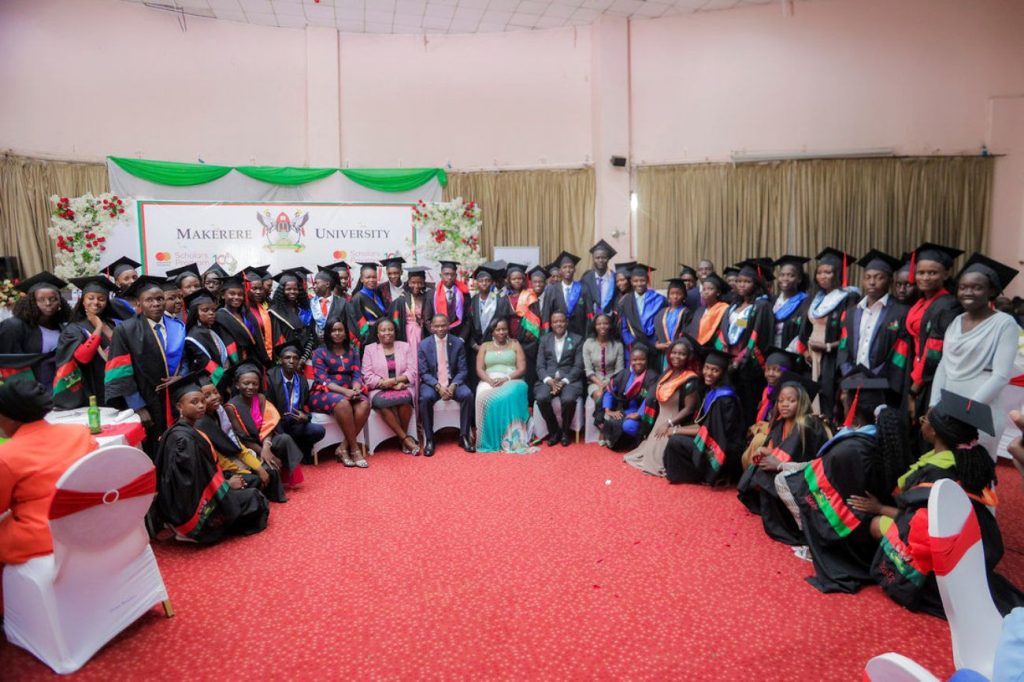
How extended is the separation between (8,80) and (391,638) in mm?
8802

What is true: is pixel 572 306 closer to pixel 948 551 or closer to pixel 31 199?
pixel 948 551

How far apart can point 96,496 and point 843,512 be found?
340cm

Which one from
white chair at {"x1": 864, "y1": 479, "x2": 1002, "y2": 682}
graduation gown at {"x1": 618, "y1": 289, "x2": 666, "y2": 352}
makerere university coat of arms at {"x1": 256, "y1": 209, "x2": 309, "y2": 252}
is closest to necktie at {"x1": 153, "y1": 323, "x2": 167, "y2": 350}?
makerere university coat of arms at {"x1": 256, "y1": 209, "x2": 309, "y2": 252}

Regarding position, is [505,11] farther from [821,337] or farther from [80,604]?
[80,604]

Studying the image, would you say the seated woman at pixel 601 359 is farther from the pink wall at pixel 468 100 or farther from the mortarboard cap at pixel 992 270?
the pink wall at pixel 468 100

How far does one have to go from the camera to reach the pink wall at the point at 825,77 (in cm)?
793

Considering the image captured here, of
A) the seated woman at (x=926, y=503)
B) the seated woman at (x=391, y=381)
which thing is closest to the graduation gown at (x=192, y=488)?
the seated woman at (x=391, y=381)

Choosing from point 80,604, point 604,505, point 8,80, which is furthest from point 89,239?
point 604,505

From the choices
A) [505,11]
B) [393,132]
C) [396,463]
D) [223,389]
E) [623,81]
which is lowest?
[396,463]

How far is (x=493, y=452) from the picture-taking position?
18.3 feet

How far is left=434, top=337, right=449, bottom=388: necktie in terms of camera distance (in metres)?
5.80

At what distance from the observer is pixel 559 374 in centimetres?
584

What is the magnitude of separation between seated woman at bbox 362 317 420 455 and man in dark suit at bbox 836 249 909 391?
357 centimetres

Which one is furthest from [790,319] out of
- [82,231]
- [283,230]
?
[82,231]
